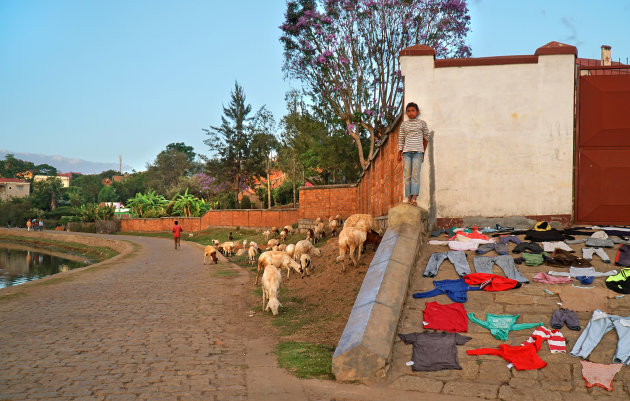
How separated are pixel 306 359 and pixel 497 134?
5902mm

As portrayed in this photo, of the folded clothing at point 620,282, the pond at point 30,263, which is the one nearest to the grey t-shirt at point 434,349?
the folded clothing at point 620,282

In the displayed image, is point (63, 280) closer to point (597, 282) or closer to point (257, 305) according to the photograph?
point (257, 305)

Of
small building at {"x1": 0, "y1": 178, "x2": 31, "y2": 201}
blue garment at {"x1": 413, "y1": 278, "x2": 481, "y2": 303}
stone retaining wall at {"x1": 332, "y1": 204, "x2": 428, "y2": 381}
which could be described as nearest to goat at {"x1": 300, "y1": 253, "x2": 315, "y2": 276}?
stone retaining wall at {"x1": 332, "y1": 204, "x2": 428, "y2": 381}

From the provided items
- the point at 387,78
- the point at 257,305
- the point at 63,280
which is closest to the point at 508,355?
the point at 257,305

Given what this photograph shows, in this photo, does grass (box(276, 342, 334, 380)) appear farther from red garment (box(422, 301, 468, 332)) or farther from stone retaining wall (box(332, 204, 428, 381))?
red garment (box(422, 301, 468, 332))

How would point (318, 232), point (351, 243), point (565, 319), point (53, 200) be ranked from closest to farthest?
point (565, 319) < point (351, 243) < point (318, 232) < point (53, 200)

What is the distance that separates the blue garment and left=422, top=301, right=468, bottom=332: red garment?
14 centimetres

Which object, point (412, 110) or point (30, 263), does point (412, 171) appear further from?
point (30, 263)

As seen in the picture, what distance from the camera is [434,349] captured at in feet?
17.1

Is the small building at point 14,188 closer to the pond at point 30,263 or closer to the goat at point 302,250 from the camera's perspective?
the pond at point 30,263

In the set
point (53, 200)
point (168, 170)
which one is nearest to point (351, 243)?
point (168, 170)

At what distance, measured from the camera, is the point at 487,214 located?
9.21 meters

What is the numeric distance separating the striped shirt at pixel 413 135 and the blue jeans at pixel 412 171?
0.43 ft

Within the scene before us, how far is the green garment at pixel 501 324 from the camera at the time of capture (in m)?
5.38
